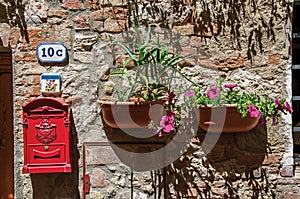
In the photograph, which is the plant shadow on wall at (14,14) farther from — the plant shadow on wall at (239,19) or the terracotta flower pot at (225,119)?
the terracotta flower pot at (225,119)

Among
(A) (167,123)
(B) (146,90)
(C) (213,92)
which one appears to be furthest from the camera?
(B) (146,90)

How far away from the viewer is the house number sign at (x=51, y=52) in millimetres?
3469

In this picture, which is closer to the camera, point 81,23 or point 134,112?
point 134,112

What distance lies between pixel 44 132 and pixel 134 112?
2.20 ft

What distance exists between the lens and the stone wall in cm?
349

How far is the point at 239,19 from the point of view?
3598 millimetres

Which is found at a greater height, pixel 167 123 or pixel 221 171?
pixel 167 123

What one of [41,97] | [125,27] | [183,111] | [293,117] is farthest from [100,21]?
[293,117]

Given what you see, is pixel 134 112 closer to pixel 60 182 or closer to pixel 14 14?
pixel 60 182

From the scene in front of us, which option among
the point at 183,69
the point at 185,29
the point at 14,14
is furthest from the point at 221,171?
the point at 14,14

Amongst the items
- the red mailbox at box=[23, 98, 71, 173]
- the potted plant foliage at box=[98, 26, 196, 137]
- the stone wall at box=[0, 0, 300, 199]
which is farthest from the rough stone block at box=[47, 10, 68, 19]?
the red mailbox at box=[23, 98, 71, 173]

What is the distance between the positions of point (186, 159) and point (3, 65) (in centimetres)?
169

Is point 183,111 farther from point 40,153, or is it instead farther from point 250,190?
point 40,153

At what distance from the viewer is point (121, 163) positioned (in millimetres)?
3535
